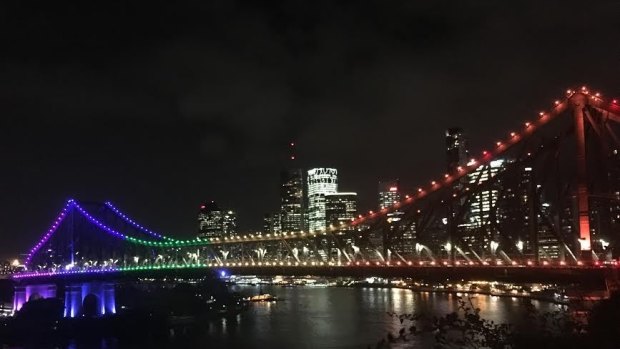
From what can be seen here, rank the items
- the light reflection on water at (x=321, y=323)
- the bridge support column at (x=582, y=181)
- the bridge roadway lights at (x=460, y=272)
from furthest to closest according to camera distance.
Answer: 1. the light reflection on water at (x=321, y=323)
2. the bridge support column at (x=582, y=181)
3. the bridge roadway lights at (x=460, y=272)

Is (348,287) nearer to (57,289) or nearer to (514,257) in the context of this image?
(57,289)

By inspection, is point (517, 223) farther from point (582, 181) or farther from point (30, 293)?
point (30, 293)

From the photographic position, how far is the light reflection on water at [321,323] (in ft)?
153

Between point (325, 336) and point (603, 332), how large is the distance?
38.7 m

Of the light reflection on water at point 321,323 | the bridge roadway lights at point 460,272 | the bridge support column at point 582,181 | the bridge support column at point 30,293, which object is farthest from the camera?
the bridge support column at point 30,293

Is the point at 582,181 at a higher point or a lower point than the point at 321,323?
higher

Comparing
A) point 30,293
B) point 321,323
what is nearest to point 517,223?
point 321,323

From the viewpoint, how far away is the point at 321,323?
56.5 m

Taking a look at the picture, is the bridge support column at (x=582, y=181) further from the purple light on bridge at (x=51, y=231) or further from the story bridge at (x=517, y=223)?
the purple light on bridge at (x=51, y=231)

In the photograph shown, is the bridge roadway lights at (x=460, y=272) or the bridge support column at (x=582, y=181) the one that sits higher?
the bridge support column at (x=582, y=181)

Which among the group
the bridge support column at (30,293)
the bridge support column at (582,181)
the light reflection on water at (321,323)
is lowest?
the light reflection on water at (321,323)

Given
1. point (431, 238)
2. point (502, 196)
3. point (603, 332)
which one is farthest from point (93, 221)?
point (603, 332)

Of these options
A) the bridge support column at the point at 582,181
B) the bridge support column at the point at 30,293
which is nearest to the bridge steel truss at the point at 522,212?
the bridge support column at the point at 582,181

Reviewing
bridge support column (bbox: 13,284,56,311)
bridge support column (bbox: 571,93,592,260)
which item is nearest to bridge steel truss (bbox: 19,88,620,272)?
bridge support column (bbox: 571,93,592,260)
